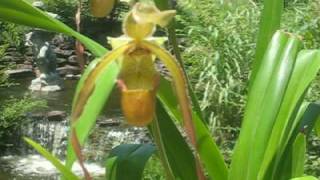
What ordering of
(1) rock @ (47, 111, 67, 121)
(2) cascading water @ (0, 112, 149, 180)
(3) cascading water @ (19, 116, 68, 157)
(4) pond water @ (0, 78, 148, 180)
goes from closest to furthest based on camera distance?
(4) pond water @ (0, 78, 148, 180) < (2) cascading water @ (0, 112, 149, 180) < (3) cascading water @ (19, 116, 68, 157) < (1) rock @ (47, 111, 67, 121)

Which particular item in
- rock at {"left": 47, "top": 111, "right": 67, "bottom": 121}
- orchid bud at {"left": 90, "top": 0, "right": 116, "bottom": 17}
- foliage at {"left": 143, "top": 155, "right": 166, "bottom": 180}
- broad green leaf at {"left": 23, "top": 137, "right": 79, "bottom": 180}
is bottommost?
rock at {"left": 47, "top": 111, "right": 67, "bottom": 121}

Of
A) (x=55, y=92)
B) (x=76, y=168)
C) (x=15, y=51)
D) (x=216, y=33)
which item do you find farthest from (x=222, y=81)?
(x=15, y=51)

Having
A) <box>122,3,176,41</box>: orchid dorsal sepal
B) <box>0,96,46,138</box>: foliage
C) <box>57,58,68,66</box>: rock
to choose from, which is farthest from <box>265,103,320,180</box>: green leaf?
<box>57,58,68,66</box>: rock

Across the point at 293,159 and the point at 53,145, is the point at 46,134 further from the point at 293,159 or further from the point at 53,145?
the point at 293,159

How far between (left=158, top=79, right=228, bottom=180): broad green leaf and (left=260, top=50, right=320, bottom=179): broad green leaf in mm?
69

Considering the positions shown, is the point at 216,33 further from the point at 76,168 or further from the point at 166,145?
the point at 166,145

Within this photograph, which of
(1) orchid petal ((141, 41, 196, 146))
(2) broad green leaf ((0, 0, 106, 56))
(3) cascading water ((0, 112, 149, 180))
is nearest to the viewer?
(1) orchid petal ((141, 41, 196, 146))

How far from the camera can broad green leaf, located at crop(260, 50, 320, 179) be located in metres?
0.89

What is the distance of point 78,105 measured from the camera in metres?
0.62

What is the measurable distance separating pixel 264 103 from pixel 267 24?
0.49 feet

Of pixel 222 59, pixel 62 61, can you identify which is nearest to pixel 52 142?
pixel 222 59

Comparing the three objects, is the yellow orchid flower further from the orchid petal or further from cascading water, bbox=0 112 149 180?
cascading water, bbox=0 112 149 180

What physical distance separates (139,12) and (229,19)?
318cm

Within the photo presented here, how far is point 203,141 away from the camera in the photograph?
0.90 metres
